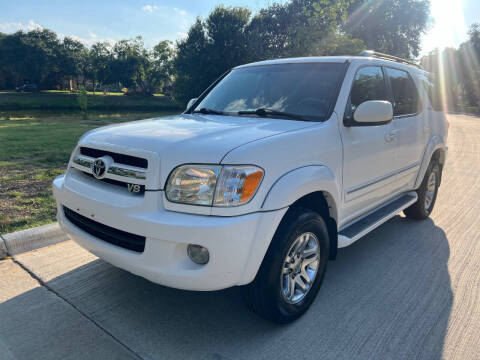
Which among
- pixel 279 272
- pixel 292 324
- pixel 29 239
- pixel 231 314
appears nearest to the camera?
pixel 279 272

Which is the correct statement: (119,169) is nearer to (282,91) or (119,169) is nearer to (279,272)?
(279,272)

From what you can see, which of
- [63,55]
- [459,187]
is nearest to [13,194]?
[459,187]

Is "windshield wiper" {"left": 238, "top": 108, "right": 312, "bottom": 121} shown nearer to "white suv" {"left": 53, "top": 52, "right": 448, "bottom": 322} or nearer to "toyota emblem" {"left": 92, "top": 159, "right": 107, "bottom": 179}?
"white suv" {"left": 53, "top": 52, "right": 448, "bottom": 322}

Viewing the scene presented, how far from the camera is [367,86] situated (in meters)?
3.56

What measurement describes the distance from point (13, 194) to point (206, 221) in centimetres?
389

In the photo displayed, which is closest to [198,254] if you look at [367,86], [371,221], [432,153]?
[371,221]

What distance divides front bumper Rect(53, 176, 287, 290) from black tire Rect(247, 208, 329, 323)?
0.38 ft

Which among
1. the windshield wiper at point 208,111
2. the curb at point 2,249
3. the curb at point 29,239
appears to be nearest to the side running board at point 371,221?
the windshield wiper at point 208,111

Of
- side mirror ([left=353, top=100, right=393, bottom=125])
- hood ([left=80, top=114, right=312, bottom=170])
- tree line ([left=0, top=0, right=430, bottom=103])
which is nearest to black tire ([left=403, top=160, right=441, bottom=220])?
side mirror ([left=353, top=100, right=393, bottom=125])

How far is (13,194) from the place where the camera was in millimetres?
4914

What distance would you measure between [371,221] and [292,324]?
1.31m

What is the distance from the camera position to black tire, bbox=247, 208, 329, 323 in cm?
240

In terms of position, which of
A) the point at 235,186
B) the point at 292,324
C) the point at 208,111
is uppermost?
the point at 208,111

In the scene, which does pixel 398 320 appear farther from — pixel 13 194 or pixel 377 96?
pixel 13 194
